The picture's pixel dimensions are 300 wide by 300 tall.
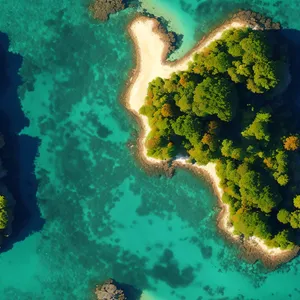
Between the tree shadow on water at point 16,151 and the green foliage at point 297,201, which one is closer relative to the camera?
the green foliage at point 297,201

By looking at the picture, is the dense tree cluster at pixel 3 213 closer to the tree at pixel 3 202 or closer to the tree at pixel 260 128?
the tree at pixel 3 202

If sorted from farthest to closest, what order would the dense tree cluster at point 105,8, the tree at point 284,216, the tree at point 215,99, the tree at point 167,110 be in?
the dense tree cluster at point 105,8 → the tree at point 284,216 → the tree at point 167,110 → the tree at point 215,99

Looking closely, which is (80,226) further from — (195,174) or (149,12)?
(149,12)

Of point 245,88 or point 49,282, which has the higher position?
point 245,88

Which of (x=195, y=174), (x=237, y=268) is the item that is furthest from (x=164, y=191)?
(x=237, y=268)

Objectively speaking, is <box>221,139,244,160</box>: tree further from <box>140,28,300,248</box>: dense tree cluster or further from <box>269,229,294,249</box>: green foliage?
<box>269,229,294,249</box>: green foliage

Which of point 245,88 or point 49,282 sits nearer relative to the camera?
point 245,88

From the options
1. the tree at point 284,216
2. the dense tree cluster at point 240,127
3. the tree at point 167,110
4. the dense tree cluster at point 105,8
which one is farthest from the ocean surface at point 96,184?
the tree at point 284,216

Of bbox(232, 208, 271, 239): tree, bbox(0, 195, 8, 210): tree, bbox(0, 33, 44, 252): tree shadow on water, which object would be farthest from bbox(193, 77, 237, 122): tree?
bbox(0, 195, 8, 210): tree
